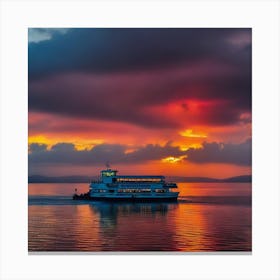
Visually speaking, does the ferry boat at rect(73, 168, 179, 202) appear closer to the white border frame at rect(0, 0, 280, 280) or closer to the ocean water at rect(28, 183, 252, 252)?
the ocean water at rect(28, 183, 252, 252)

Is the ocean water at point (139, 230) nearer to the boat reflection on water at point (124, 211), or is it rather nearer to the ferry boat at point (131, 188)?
the boat reflection on water at point (124, 211)

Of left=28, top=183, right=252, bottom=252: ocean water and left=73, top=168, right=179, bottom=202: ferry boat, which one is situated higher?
left=73, top=168, right=179, bottom=202: ferry boat

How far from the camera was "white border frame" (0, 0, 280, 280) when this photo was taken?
29.0ft

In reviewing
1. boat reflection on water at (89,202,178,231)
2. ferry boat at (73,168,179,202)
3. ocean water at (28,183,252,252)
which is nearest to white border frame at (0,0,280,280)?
ocean water at (28,183,252,252)

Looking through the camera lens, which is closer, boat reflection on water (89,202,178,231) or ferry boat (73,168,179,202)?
boat reflection on water (89,202,178,231)

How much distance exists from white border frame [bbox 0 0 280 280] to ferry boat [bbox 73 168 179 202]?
33.3 ft
